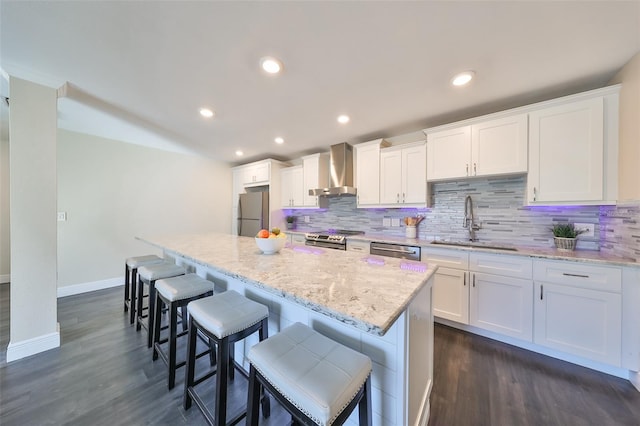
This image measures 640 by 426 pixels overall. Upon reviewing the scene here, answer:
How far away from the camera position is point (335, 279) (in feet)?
3.56

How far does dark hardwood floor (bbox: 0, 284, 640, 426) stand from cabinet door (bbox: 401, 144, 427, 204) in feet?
5.34

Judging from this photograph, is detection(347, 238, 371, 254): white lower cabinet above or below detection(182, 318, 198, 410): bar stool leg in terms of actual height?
above

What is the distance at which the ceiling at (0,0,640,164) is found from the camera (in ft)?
3.96

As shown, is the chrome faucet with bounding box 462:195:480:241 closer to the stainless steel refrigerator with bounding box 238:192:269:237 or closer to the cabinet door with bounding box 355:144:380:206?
the cabinet door with bounding box 355:144:380:206

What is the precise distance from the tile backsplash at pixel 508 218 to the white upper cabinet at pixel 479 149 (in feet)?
1.02

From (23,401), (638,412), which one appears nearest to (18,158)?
(23,401)

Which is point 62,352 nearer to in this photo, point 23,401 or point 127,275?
point 23,401

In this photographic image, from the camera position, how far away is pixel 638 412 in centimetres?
134

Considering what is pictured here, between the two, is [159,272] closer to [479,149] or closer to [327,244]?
[327,244]

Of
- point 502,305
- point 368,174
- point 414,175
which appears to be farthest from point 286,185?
point 502,305

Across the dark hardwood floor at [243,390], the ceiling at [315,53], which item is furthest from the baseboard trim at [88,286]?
the ceiling at [315,53]

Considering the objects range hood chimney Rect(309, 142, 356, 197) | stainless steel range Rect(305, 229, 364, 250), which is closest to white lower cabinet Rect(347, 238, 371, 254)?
stainless steel range Rect(305, 229, 364, 250)

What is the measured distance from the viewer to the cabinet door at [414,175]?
Result: 2.66m

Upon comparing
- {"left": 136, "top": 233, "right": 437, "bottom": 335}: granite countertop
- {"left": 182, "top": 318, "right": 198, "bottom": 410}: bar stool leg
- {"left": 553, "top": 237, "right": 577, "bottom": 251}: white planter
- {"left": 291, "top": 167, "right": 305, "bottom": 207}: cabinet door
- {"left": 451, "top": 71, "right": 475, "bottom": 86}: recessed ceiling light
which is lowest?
{"left": 182, "top": 318, "right": 198, "bottom": 410}: bar stool leg
